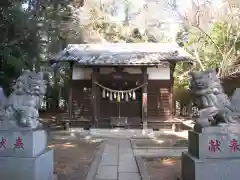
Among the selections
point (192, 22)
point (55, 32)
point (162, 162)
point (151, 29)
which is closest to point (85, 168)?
point (162, 162)

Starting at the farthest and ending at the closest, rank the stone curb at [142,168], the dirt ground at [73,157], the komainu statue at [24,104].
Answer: the dirt ground at [73,157] < the stone curb at [142,168] < the komainu statue at [24,104]

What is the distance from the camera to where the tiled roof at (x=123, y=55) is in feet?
41.7

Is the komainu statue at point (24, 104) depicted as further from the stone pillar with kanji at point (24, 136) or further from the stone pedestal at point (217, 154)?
the stone pedestal at point (217, 154)

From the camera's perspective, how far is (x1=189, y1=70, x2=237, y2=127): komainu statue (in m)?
4.92

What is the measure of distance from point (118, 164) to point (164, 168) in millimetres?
1090

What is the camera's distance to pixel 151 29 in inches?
1030

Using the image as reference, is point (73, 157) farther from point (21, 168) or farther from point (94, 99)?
point (94, 99)

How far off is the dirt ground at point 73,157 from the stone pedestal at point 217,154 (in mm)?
2328

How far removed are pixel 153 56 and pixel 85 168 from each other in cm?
757

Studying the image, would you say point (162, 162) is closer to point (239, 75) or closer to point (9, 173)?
point (9, 173)

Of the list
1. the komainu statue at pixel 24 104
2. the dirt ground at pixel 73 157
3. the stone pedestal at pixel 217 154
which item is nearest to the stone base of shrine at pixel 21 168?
the komainu statue at pixel 24 104

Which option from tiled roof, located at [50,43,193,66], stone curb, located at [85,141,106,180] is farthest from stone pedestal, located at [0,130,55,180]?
tiled roof, located at [50,43,193,66]

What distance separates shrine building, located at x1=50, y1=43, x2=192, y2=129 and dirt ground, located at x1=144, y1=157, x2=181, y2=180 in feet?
18.0

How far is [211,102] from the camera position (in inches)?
195
